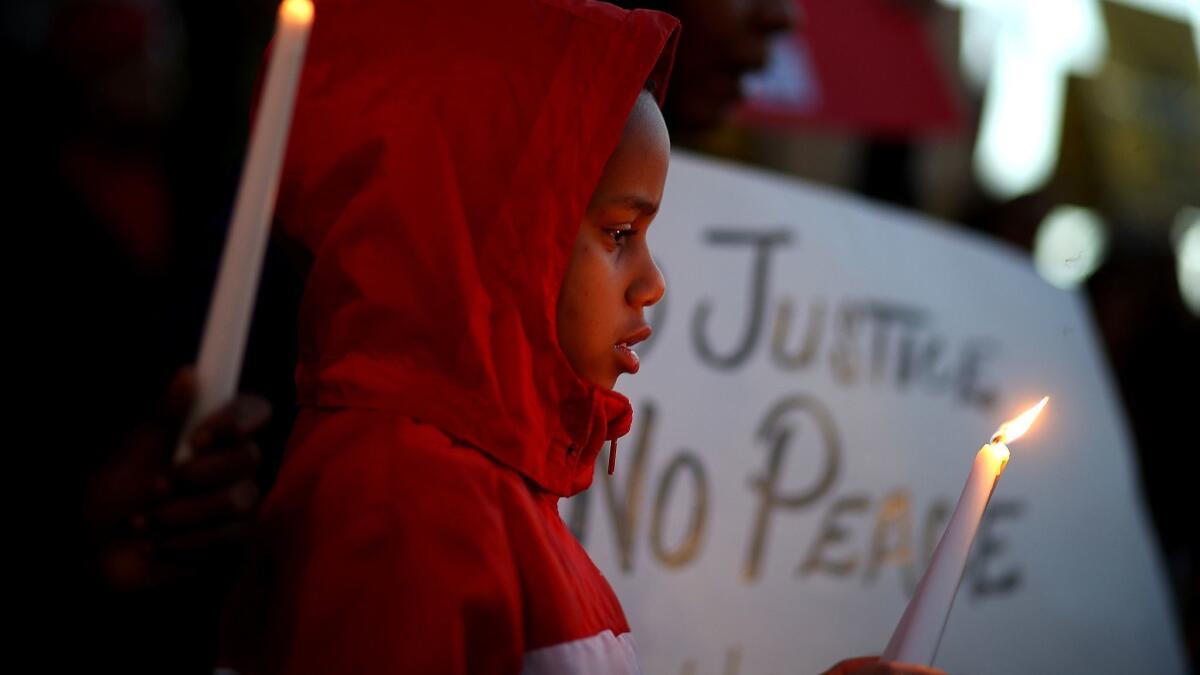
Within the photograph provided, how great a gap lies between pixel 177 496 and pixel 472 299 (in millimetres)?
237

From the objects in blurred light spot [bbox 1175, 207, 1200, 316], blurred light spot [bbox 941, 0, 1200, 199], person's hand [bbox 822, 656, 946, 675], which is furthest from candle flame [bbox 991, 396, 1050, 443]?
blurred light spot [bbox 1175, 207, 1200, 316]

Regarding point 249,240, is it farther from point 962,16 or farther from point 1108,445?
point 962,16

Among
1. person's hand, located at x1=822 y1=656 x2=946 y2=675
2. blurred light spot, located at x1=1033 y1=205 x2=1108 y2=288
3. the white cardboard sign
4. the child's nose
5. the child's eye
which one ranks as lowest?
the white cardboard sign

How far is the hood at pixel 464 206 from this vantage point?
0.75 metres

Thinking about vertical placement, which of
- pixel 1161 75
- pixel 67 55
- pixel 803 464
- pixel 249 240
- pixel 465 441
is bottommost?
pixel 803 464

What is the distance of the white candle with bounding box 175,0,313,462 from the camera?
0.55 m

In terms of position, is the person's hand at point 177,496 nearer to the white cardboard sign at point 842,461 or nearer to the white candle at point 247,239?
the white candle at point 247,239

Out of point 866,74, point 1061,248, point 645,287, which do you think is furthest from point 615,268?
point 1061,248

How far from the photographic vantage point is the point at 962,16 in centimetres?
426

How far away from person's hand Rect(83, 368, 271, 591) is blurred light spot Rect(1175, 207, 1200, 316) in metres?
3.42

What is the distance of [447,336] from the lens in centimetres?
75

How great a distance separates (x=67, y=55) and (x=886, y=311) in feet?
4.07

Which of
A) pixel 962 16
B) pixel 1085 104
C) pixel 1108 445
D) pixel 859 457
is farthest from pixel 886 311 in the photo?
pixel 962 16

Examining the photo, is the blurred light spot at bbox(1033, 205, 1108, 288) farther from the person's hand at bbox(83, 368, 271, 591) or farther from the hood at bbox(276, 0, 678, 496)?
the person's hand at bbox(83, 368, 271, 591)
